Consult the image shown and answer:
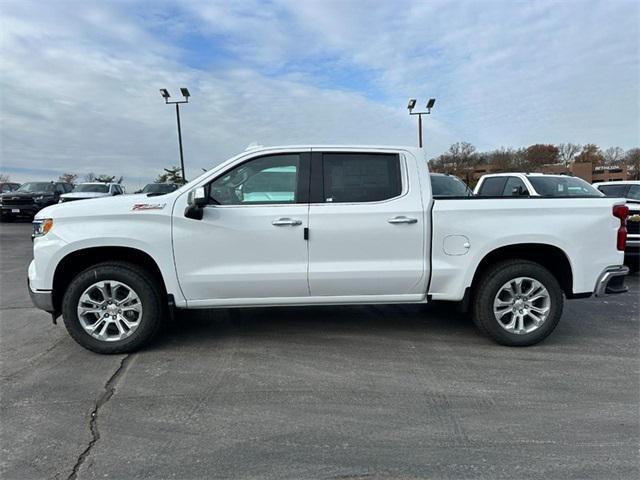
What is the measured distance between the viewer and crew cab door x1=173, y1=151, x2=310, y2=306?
4188 mm

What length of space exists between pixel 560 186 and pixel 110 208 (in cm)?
912

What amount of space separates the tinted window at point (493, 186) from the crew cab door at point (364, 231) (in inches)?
271

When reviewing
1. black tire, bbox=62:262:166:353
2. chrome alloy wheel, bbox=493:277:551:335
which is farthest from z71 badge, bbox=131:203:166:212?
chrome alloy wheel, bbox=493:277:551:335

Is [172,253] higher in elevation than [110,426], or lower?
higher

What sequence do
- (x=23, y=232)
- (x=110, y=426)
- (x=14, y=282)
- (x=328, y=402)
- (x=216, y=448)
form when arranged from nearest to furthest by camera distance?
(x=216, y=448) < (x=110, y=426) < (x=328, y=402) < (x=14, y=282) < (x=23, y=232)

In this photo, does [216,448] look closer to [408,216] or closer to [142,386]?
[142,386]

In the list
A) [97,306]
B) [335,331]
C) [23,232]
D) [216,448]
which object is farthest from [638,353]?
[23,232]

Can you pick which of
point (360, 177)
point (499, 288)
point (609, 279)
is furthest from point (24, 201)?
point (609, 279)

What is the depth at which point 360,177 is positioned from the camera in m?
4.44

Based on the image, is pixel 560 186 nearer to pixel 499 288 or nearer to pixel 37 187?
pixel 499 288

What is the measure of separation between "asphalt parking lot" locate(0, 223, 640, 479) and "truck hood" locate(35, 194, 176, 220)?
1345 mm

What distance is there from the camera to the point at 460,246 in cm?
436

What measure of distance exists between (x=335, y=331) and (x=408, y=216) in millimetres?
1528

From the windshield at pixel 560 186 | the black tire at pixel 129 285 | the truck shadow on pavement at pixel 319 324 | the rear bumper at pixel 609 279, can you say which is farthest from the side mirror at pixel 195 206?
the windshield at pixel 560 186
